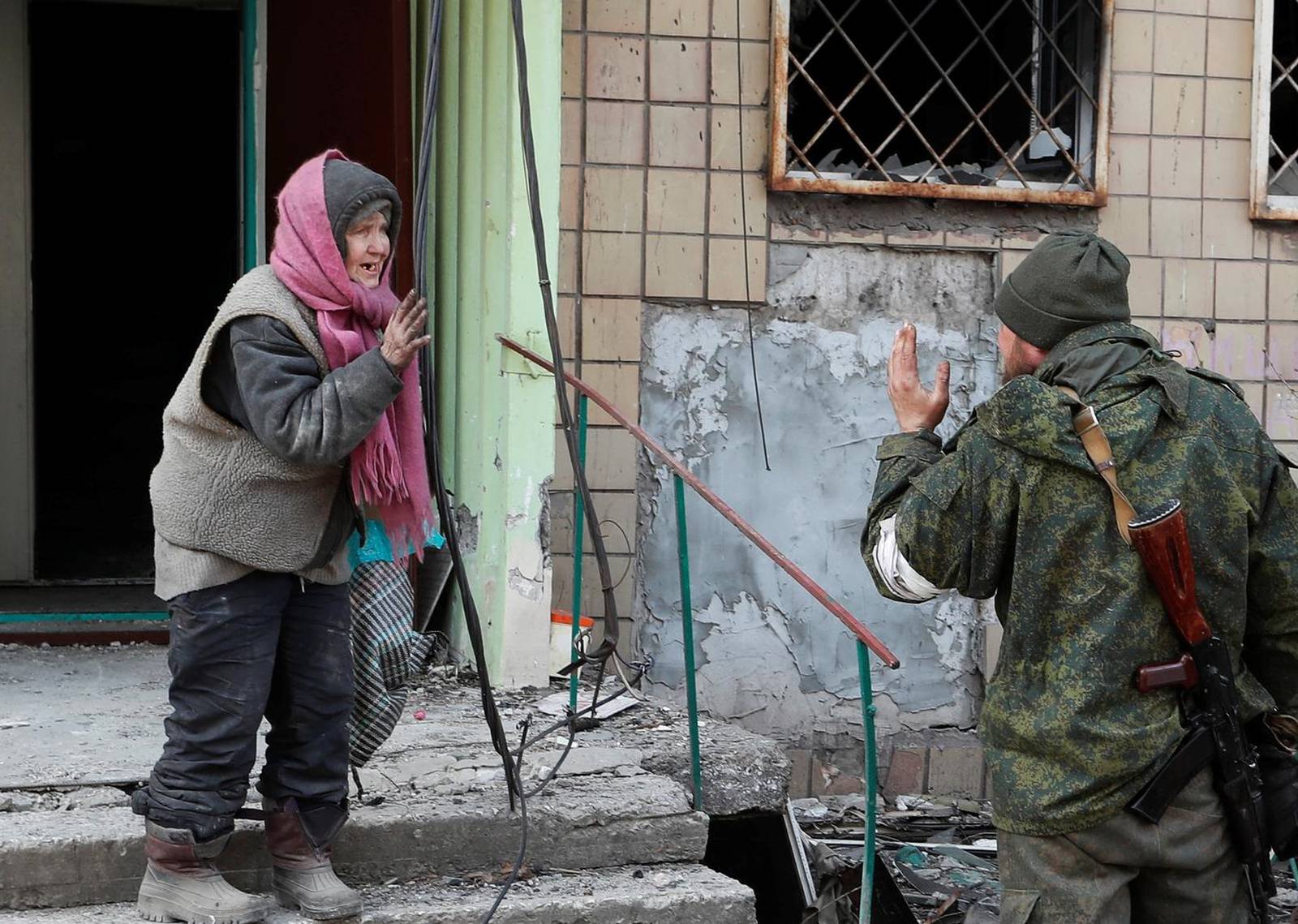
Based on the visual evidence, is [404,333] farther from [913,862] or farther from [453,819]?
[913,862]

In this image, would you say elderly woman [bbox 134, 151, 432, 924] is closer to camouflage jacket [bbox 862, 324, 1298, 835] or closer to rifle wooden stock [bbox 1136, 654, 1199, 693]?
camouflage jacket [bbox 862, 324, 1298, 835]

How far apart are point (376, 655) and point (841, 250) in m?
2.95

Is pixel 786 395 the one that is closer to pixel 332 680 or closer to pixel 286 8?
pixel 286 8

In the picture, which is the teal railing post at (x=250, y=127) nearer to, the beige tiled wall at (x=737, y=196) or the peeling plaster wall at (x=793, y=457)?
the beige tiled wall at (x=737, y=196)

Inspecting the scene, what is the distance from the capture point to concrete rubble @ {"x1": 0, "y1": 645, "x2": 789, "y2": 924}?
2.90 metres

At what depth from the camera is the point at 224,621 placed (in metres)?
2.66

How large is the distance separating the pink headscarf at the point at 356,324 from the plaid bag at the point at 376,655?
209 mm

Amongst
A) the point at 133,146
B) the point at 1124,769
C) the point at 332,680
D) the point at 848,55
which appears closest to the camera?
the point at 1124,769

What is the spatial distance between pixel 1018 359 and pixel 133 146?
6385 millimetres

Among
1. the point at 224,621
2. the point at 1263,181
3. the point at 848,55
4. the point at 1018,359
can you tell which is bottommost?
the point at 224,621

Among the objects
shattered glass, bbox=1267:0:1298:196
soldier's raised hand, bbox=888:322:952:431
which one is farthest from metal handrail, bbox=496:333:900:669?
shattered glass, bbox=1267:0:1298:196

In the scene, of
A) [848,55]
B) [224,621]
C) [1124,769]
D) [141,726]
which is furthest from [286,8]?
[1124,769]

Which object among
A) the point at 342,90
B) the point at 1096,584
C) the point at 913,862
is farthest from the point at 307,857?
the point at 342,90

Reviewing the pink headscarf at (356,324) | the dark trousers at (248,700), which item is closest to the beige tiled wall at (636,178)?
the pink headscarf at (356,324)
